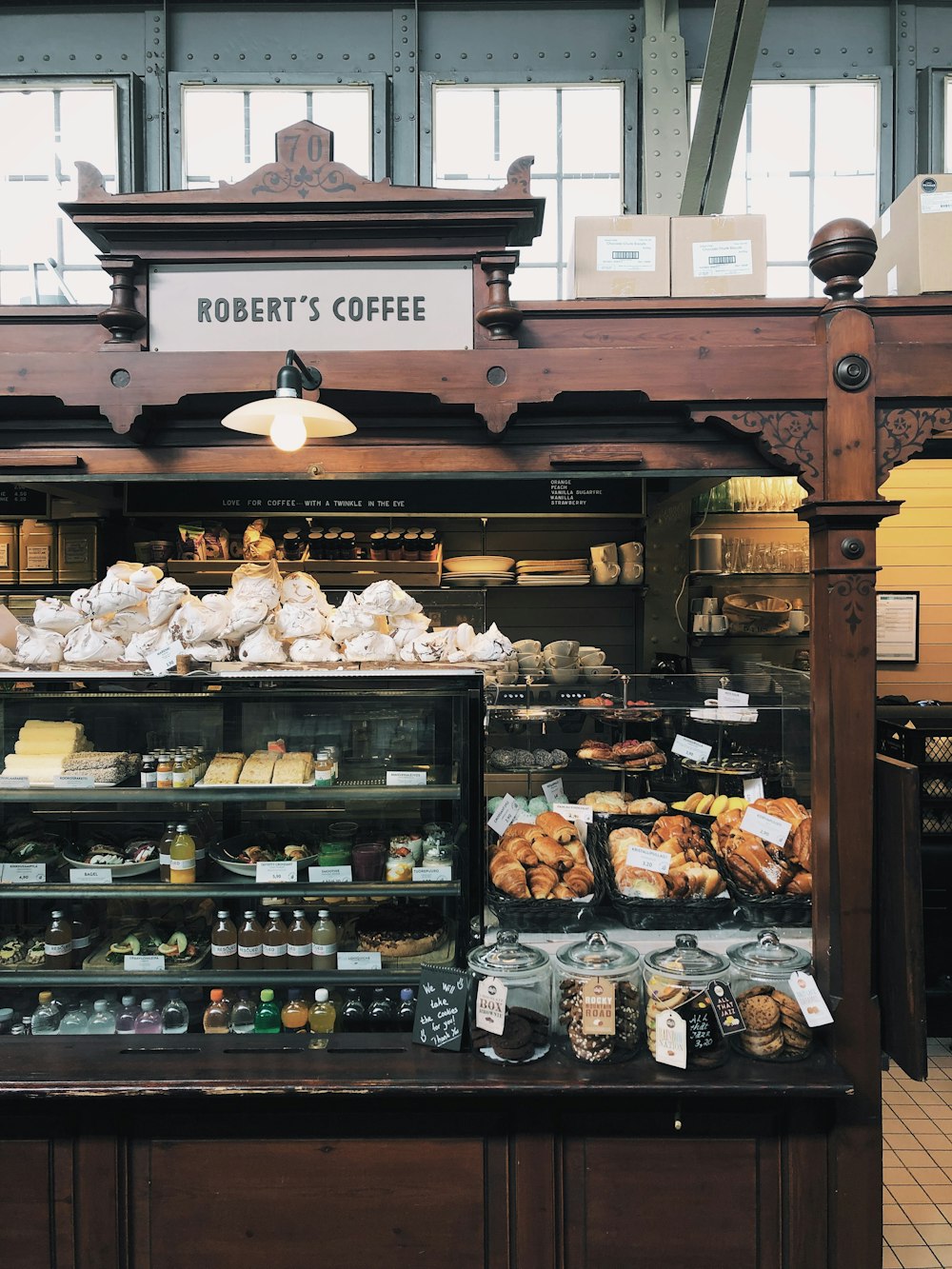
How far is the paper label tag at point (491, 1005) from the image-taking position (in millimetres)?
2180

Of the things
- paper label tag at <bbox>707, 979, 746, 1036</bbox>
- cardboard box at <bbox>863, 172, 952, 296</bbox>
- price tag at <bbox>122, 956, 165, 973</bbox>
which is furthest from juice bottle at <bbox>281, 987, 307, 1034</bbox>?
cardboard box at <bbox>863, 172, 952, 296</bbox>

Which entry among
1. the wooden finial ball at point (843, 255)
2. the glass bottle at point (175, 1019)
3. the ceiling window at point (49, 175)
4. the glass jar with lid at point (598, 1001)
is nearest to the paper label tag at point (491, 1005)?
the glass jar with lid at point (598, 1001)

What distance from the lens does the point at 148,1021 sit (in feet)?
8.11

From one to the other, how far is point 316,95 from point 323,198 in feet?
10.2

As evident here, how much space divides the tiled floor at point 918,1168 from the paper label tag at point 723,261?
3021 mm

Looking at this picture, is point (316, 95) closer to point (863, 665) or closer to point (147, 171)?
point (147, 171)

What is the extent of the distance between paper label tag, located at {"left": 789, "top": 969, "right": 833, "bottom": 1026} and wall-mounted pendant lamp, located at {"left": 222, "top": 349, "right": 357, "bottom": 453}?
182 centimetres

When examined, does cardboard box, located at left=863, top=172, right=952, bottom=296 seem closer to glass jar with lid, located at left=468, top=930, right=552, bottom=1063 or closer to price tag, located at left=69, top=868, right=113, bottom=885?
glass jar with lid, located at left=468, top=930, right=552, bottom=1063

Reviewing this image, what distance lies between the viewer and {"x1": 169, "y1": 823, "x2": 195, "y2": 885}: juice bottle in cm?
252

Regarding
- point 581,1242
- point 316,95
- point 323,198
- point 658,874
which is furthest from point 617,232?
point 316,95

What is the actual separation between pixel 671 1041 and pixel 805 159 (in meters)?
4.75

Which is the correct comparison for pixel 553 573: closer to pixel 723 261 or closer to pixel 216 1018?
pixel 723 261

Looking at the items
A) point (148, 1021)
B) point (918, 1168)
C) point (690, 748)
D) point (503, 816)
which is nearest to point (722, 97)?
point (690, 748)

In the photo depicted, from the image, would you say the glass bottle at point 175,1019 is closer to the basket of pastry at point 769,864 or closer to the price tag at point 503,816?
the price tag at point 503,816
